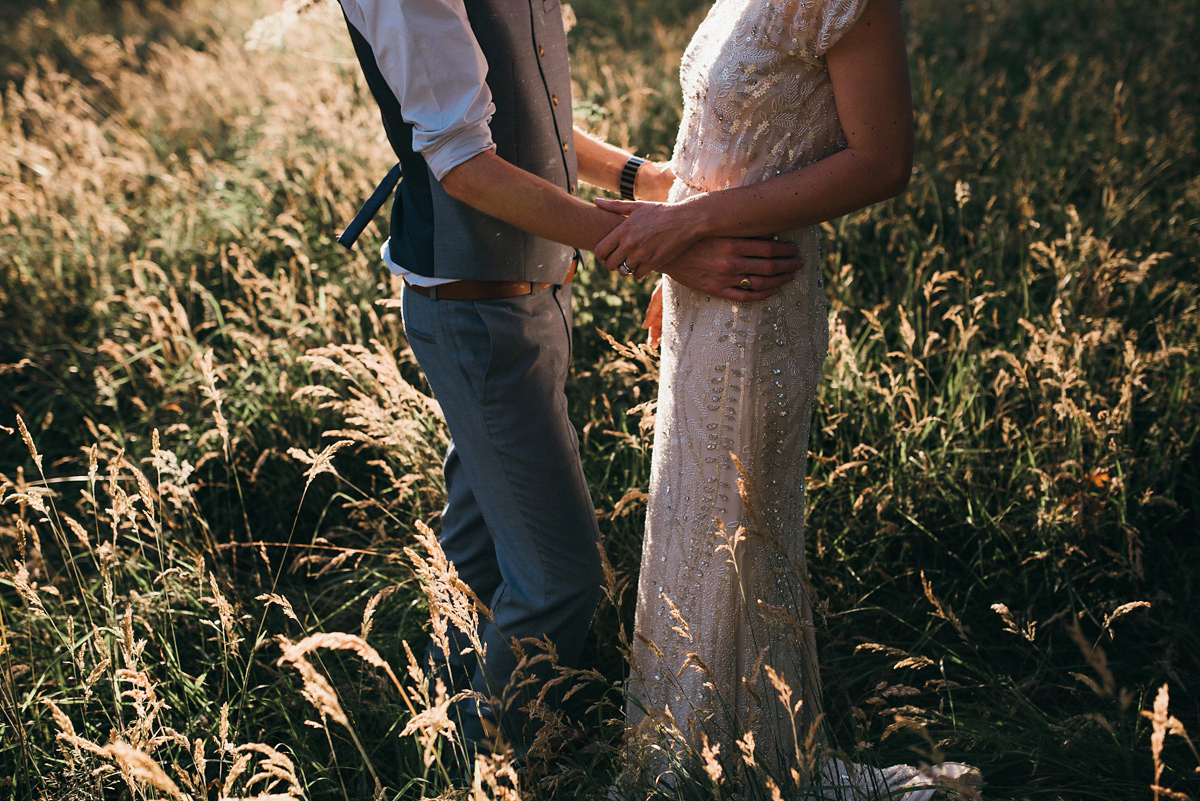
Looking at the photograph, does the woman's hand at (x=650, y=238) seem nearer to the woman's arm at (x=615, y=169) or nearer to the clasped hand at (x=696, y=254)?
the clasped hand at (x=696, y=254)

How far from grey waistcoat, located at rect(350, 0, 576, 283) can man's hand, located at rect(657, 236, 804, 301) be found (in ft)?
1.09

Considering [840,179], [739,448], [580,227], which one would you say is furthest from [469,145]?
[739,448]

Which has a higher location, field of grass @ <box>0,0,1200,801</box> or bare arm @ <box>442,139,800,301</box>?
bare arm @ <box>442,139,800,301</box>

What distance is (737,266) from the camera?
5.81 ft

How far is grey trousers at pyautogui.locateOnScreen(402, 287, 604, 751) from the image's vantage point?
196 centimetres

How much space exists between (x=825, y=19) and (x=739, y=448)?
85 cm

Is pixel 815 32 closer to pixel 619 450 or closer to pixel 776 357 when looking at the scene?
pixel 776 357

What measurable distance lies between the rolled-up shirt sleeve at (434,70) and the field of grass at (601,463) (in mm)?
759

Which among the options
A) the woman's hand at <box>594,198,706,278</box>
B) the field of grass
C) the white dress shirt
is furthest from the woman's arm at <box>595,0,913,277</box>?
the field of grass

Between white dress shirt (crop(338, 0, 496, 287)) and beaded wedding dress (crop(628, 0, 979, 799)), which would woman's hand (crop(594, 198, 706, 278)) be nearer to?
beaded wedding dress (crop(628, 0, 979, 799))

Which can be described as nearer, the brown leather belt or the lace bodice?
the lace bodice

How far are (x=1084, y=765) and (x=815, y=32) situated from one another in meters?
1.73

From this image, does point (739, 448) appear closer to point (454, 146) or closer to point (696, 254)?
point (696, 254)

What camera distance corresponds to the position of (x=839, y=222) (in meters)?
4.21
